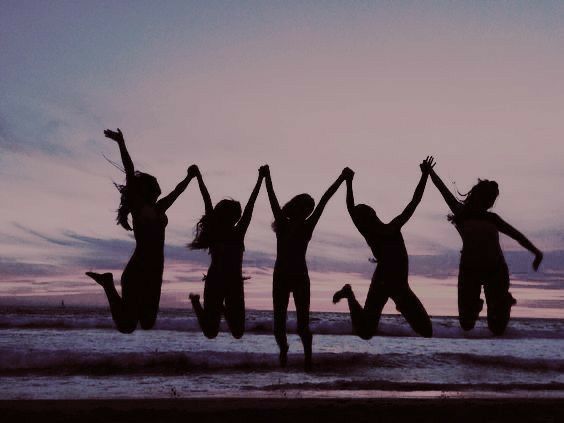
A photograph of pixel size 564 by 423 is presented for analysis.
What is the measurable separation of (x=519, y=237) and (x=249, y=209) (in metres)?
3.80

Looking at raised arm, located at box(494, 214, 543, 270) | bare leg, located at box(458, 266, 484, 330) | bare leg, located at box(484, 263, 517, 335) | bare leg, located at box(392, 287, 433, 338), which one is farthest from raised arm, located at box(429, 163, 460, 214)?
bare leg, located at box(392, 287, 433, 338)

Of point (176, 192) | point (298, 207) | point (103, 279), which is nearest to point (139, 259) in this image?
point (103, 279)

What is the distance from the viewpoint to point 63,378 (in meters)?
16.8

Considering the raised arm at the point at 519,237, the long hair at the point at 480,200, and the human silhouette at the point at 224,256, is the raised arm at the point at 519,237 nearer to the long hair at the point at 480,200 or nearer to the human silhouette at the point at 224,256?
the long hair at the point at 480,200

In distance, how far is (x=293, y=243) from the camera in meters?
8.72

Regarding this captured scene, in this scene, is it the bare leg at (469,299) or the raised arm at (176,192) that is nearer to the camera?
the raised arm at (176,192)

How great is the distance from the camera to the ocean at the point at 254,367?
14.2 metres

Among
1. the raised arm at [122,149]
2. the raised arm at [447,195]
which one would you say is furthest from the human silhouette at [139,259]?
the raised arm at [447,195]

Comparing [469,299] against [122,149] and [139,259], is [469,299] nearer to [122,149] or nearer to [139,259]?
[139,259]

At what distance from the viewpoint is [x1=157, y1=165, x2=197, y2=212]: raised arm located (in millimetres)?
8146

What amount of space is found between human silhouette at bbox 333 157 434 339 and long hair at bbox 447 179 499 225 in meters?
0.72
